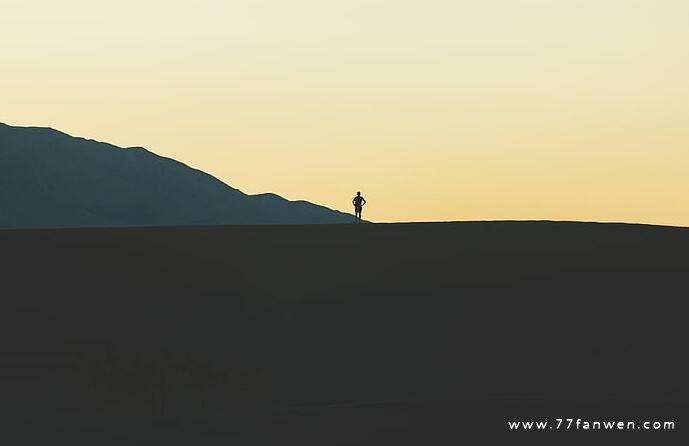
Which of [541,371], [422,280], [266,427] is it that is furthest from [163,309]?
[266,427]

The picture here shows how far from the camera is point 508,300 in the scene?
4603cm

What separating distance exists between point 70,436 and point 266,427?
3.70 metres

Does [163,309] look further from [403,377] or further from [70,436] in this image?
[70,436]

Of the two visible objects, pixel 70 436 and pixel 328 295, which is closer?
pixel 70 436

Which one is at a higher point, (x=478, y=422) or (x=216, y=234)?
(x=216, y=234)

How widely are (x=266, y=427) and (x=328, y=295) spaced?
1872 centimetres

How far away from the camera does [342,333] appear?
4388 cm

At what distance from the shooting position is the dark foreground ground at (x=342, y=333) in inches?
1151

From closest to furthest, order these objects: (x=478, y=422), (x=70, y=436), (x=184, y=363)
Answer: (x=70, y=436) → (x=478, y=422) → (x=184, y=363)

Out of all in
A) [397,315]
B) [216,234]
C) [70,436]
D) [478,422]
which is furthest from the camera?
[216,234]

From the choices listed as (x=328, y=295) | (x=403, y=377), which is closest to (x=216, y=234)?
(x=328, y=295)

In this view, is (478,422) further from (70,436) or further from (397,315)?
(397,315)

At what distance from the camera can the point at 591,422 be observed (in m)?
28.8

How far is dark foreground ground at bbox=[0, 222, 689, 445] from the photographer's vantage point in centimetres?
2923
